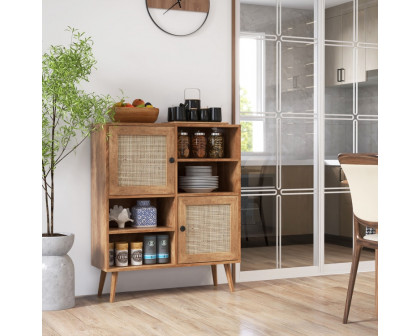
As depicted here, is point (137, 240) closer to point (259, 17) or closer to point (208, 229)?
point (208, 229)

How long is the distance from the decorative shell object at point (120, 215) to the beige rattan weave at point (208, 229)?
39 centimetres

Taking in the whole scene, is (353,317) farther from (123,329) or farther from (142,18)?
(142,18)

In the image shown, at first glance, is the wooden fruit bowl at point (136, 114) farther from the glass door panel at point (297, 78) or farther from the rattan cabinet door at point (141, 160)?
the glass door panel at point (297, 78)

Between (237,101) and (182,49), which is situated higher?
(182,49)

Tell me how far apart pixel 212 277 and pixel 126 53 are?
1.69 m

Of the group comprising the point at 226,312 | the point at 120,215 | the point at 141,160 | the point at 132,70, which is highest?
the point at 132,70

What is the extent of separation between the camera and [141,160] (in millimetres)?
3916

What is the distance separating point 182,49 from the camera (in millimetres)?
4422

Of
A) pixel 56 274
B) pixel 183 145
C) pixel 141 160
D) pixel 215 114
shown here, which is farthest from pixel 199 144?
pixel 56 274

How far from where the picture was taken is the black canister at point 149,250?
4031 mm

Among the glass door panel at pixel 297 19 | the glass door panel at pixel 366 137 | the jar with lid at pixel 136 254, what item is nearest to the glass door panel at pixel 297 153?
the glass door panel at pixel 366 137

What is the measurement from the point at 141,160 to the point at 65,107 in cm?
56
